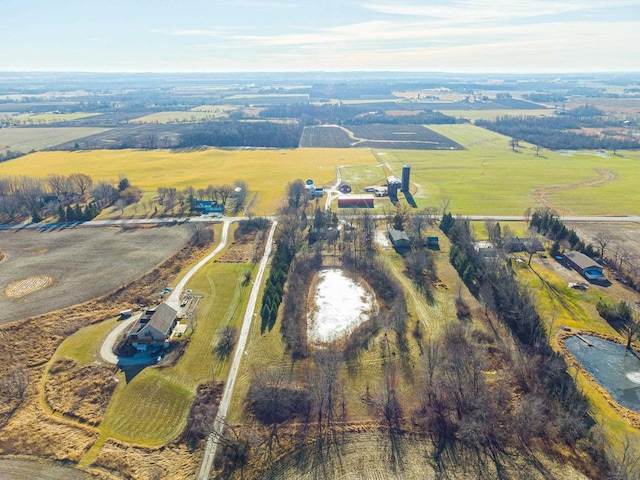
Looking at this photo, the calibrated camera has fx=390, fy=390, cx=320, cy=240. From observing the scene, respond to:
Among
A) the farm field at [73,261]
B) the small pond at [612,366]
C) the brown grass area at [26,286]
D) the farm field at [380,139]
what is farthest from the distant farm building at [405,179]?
the brown grass area at [26,286]

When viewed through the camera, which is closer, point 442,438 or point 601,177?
point 442,438

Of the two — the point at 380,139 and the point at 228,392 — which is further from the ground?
the point at 380,139

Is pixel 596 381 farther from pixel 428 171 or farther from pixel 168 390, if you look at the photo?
pixel 428 171

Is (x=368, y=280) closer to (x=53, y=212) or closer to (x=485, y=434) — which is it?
(x=485, y=434)

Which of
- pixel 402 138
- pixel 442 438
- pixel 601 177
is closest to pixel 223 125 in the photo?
pixel 402 138

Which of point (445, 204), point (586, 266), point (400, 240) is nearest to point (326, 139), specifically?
point (445, 204)

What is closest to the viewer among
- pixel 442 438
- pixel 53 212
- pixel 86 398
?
pixel 442 438
